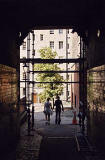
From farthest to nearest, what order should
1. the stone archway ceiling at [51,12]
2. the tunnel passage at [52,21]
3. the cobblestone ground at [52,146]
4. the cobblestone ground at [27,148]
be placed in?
the cobblestone ground at [52,146], the cobblestone ground at [27,148], the tunnel passage at [52,21], the stone archway ceiling at [51,12]

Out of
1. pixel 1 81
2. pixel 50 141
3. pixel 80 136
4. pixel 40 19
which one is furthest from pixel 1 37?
pixel 80 136

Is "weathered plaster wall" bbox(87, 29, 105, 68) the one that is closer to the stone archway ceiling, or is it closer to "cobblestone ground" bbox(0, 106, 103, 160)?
the stone archway ceiling

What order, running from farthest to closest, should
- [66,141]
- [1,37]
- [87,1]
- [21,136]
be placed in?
[21,136] < [66,141] < [1,37] < [87,1]

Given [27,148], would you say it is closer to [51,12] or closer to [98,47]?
[98,47]

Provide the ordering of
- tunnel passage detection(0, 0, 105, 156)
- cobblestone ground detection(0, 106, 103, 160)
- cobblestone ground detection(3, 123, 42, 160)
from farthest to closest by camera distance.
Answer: cobblestone ground detection(0, 106, 103, 160)
cobblestone ground detection(3, 123, 42, 160)
tunnel passage detection(0, 0, 105, 156)

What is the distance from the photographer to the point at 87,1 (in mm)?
7004

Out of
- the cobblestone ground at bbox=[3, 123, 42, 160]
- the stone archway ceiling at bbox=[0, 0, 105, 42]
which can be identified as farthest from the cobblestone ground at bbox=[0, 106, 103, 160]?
the stone archway ceiling at bbox=[0, 0, 105, 42]

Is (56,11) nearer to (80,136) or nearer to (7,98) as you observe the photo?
(7,98)

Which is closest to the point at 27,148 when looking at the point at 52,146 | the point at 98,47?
the point at 52,146

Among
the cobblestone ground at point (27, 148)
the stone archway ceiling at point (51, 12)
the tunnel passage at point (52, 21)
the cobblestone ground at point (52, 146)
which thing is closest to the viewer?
the stone archway ceiling at point (51, 12)

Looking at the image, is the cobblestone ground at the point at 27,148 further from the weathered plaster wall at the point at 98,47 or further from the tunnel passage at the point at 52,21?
the weathered plaster wall at the point at 98,47

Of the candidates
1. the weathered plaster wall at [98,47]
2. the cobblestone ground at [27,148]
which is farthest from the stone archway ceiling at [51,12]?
the cobblestone ground at [27,148]

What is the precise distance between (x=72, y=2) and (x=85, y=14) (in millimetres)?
1838

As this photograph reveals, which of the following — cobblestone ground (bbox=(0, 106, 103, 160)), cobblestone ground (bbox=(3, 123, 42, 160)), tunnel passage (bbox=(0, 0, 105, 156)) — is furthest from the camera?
cobblestone ground (bbox=(0, 106, 103, 160))
